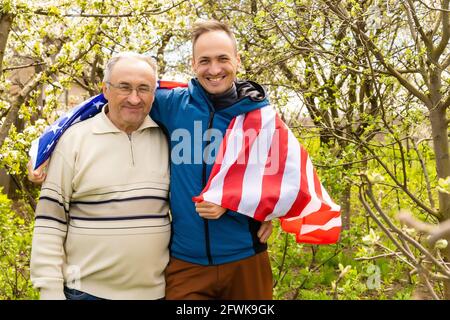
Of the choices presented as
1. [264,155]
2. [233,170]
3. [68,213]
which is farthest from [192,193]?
[68,213]

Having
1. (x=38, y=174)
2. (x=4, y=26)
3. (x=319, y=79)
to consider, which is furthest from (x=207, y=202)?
(x=319, y=79)

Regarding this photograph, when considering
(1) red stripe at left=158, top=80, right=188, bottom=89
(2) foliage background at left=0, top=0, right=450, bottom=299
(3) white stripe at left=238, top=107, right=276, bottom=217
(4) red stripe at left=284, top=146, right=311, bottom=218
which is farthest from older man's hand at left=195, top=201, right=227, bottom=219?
(2) foliage background at left=0, top=0, right=450, bottom=299

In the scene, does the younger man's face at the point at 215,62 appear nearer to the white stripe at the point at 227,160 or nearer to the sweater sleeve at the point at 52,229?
the white stripe at the point at 227,160

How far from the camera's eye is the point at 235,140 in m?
2.51

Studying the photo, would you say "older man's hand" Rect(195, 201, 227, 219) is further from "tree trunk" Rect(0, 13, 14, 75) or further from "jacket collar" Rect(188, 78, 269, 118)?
"tree trunk" Rect(0, 13, 14, 75)

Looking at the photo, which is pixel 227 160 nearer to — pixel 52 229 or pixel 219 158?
pixel 219 158

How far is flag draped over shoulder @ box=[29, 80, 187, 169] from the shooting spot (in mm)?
2434

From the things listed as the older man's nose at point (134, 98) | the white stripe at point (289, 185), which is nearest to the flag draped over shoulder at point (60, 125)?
the older man's nose at point (134, 98)

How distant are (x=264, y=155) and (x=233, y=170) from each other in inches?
6.9

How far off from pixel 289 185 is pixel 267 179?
0.11 metres
